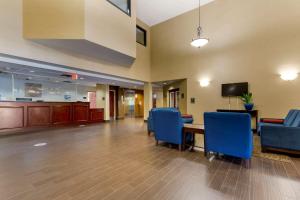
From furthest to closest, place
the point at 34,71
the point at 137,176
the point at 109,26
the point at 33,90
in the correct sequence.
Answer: the point at 33,90, the point at 34,71, the point at 109,26, the point at 137,176

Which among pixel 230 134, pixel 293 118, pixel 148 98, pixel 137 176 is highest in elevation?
Result: pixel 148 98

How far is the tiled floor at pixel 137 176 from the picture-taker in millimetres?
1814

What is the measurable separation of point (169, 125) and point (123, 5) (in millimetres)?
4838

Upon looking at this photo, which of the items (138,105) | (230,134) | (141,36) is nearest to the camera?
(230,134)

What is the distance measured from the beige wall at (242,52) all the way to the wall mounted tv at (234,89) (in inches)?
8.4

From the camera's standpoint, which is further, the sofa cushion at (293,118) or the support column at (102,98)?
the support column at (102,98)

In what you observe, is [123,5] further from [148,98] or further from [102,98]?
[102,98]

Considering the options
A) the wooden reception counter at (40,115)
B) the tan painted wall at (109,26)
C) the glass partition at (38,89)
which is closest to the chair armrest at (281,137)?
the tan painted wall at (109,26)

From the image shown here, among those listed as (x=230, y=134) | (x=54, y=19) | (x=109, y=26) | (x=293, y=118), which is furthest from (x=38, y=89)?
(x=293, y=118)

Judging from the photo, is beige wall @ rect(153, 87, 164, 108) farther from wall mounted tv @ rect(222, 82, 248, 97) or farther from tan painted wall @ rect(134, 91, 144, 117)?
wall mounted tv @ rect(222, 82, 248, 97)

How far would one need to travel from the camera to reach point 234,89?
573cm

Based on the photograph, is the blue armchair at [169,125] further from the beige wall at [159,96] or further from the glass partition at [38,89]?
the beige wall at [159,96]

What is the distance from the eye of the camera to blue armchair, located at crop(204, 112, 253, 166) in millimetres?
2471

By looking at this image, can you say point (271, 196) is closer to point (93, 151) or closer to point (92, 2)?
point (93, 151)
